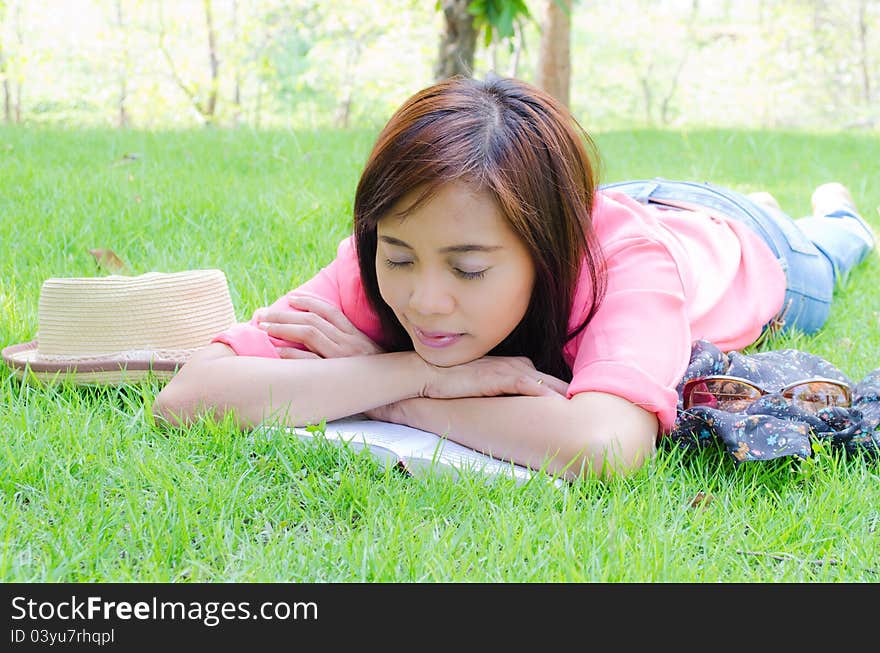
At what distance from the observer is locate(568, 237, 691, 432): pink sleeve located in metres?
2.25

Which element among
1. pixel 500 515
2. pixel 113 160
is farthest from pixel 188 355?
pixel 113 160

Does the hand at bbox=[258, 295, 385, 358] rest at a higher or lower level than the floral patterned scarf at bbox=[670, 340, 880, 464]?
higher

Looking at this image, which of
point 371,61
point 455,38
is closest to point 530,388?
point 455,38

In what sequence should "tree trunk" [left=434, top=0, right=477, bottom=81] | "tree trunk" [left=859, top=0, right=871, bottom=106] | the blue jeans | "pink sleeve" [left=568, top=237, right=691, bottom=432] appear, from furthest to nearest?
"tree trunk" [left=859, top=0, right=871, bottom=106] < "tree trunk" [left=434, top=0, right=477, bottom=81] < the blue jeans < "pink sleeve" [left=568, top=237, right=691, bottom=432]

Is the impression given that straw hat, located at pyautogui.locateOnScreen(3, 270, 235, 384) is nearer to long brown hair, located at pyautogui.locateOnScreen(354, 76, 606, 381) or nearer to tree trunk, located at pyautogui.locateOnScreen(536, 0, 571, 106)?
long brown hair, located at pyautogui.locateOnScreen(354, 76, 606, 381)

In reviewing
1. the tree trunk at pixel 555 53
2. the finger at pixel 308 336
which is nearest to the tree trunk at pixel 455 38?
the tree trunk at pixel 555 53

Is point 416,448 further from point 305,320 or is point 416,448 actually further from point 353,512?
point 305,320

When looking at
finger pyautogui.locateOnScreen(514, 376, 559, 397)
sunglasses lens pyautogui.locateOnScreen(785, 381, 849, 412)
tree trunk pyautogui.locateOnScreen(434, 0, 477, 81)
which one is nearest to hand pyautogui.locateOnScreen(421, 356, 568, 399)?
finger pyautogui.locateOnScreen(514, 376, 559, 397)

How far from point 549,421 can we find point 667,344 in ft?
1.18

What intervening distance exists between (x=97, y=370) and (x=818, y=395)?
1.94 metres

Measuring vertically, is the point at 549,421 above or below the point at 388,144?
below

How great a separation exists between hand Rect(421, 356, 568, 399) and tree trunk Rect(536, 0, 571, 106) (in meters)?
7.63
